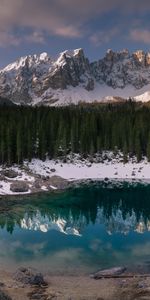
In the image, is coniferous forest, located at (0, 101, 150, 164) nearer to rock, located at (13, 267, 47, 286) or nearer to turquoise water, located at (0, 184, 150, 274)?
turquoise water, located at (0, 184, 150, 274)

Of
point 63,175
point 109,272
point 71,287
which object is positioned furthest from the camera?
point 63,175

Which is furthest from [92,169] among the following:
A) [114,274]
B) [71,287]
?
[71,287]

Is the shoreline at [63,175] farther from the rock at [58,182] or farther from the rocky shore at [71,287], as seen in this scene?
the rocky shore at [71,287]

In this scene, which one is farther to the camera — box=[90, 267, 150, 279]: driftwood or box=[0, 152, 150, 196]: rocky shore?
box=[0, 152, 150, 196]: rocky shore

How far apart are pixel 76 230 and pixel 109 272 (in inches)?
888

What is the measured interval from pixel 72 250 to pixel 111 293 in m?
16.8

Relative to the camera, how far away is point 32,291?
37.2 meters

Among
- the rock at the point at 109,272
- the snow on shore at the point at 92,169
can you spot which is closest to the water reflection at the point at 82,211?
the snow on shore at the point at 92,169

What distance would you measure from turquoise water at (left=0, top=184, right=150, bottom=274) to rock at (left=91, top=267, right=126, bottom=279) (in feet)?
6.91

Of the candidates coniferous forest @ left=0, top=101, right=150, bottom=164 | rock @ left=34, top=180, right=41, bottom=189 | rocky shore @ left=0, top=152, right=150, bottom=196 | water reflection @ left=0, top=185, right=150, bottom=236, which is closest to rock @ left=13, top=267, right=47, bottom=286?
water reflection @ left=0, top=185, right=150, bottom=236

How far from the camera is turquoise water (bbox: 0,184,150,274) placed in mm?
49188

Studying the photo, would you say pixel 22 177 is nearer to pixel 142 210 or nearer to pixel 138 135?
pixel 142 210

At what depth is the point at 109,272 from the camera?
1703 inches

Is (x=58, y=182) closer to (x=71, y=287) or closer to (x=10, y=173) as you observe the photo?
(x=10, y=173)
